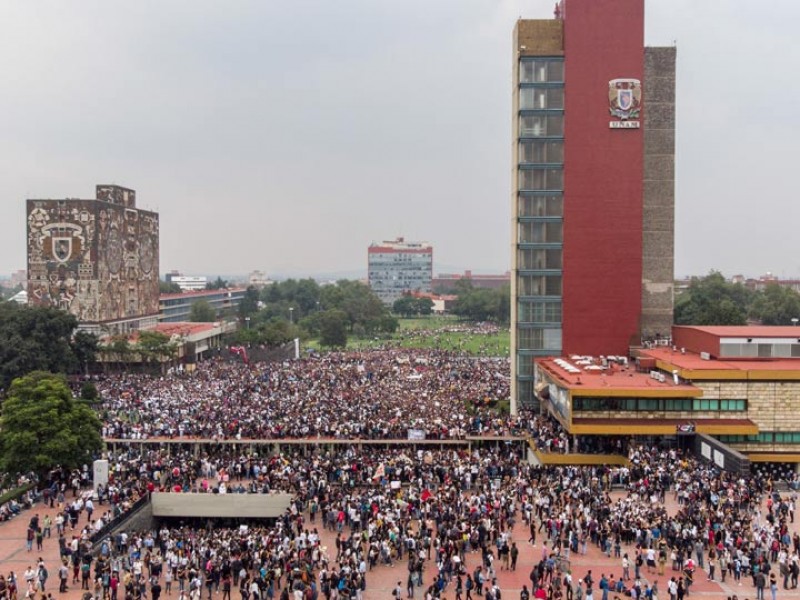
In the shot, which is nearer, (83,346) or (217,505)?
(217,505)

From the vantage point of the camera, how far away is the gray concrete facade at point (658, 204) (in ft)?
172

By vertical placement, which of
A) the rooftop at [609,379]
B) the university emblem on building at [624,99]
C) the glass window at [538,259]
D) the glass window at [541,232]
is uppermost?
the university emblem on building at [624,99]

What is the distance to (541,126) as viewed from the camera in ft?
169

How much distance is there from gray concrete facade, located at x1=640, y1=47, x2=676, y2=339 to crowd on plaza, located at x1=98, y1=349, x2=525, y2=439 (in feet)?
40.2

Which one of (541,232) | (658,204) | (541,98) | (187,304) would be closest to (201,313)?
(187,304)

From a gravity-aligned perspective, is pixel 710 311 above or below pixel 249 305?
above

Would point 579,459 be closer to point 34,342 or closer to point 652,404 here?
point 652,404

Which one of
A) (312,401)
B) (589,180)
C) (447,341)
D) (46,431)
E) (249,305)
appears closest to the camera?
(46,431)

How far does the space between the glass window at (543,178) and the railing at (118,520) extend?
98.7 feet

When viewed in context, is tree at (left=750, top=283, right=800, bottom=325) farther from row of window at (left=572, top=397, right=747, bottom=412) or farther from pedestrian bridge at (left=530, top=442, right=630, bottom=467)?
pedestrian bridge at (left=530, top=442, right=630, bottom=467)

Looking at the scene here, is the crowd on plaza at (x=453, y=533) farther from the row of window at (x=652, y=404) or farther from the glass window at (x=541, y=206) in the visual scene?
the glass window at (x=541, y=206)

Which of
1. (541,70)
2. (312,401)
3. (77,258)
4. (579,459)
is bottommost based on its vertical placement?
(579,459)

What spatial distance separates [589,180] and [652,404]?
17.8 m

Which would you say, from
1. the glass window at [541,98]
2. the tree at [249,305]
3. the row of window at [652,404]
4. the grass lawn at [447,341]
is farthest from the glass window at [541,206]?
Answer: the tree at [249,305]
